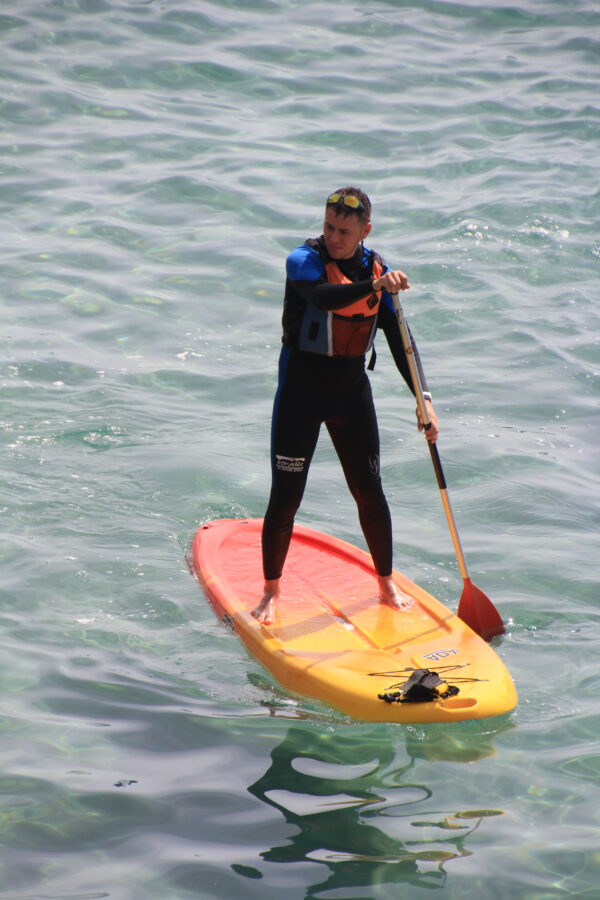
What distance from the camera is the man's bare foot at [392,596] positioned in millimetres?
5156

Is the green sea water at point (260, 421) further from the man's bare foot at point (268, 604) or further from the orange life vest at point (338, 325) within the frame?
the orange life vest at point (338, 325)

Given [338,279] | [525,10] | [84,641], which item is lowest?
[84,641]

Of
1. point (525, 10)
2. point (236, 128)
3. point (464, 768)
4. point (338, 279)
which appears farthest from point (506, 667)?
point (525, 10)

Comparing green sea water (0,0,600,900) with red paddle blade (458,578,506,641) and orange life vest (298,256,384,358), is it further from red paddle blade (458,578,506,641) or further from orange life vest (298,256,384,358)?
orange life vest (298,256,384,358)

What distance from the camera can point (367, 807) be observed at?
3771 mm

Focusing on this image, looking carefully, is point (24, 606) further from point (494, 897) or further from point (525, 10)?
point (525, 10)

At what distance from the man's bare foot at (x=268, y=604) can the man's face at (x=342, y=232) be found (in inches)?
61.8

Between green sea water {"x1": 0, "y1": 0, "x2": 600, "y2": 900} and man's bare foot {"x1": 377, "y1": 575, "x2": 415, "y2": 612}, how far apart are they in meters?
0.37

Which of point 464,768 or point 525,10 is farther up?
point 525,10

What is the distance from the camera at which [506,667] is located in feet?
15.6

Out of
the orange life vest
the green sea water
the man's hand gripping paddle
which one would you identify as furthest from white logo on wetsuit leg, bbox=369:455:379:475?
the green sea water

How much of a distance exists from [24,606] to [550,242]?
699cm

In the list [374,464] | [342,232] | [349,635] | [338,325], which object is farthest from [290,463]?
[342,232]

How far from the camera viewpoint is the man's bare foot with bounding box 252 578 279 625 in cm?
503
